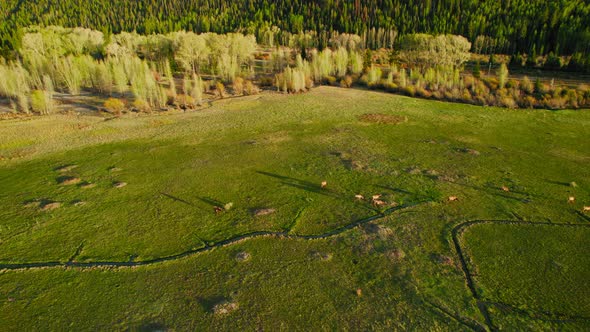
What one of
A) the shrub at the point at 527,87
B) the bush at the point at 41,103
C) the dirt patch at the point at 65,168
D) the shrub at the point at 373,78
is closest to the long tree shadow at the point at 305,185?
the dirt patch at the point at 65,168

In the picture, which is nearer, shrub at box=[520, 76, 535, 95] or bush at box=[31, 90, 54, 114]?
bush at box=[31, 90, 54, 114]

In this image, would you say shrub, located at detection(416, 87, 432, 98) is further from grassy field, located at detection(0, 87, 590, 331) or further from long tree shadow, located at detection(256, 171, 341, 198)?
long tree shadow, located at detection(256, 171, 341, 198)

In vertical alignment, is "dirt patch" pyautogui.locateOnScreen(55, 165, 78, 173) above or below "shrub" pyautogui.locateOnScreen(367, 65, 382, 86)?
below

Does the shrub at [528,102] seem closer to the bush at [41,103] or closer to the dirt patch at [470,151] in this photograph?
the dirt patch at [470,151]

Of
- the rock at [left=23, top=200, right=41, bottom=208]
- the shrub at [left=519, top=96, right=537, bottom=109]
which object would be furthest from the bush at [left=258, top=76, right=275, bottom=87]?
the rock at [left=23, top=200, right=41, bottom=208]

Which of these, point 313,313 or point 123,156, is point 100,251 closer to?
point 313,313

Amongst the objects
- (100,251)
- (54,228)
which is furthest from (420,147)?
(54,228)

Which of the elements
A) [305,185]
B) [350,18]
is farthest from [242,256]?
[350,18]
